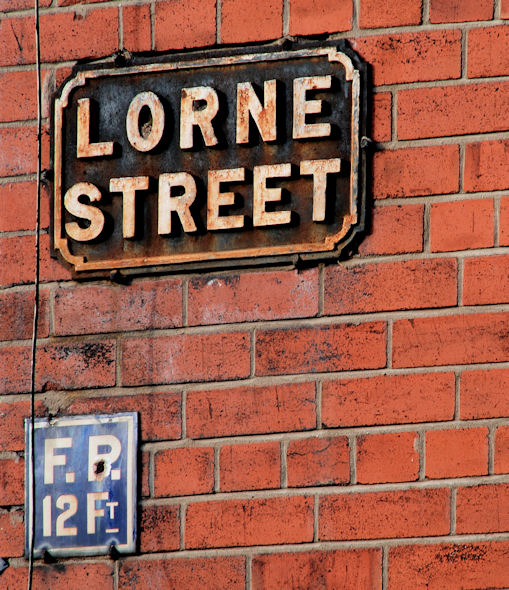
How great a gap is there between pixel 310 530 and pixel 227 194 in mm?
669

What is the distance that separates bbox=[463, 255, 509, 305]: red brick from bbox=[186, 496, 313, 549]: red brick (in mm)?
490

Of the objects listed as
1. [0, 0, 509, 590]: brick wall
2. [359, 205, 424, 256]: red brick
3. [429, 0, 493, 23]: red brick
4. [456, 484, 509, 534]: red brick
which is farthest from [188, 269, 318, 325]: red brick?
[429, 0, 493, 23]: red brick

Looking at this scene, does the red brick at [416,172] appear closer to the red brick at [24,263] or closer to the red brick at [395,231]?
the red brick at [395,231]

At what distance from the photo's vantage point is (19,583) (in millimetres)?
2430

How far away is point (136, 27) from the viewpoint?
2596 millimetres

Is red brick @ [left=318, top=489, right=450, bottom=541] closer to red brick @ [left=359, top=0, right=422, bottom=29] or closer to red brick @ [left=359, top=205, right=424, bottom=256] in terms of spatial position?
red brick @ [left=359, top=205, right=424, bottom=256]

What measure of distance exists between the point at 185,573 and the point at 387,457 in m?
0.44

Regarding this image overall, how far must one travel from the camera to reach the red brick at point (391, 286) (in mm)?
2387

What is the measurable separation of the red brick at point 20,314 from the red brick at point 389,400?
59 centimetres

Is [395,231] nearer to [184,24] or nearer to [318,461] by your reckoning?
[318,461]

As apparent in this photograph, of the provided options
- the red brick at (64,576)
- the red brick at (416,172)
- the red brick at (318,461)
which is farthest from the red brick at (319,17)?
the red brick at (64,576)

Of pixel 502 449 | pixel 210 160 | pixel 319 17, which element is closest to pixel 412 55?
pixel 319 17

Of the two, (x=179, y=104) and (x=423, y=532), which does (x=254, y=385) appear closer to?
(x=423, y=532)

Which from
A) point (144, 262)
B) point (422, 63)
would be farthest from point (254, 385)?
point (422, 63)
